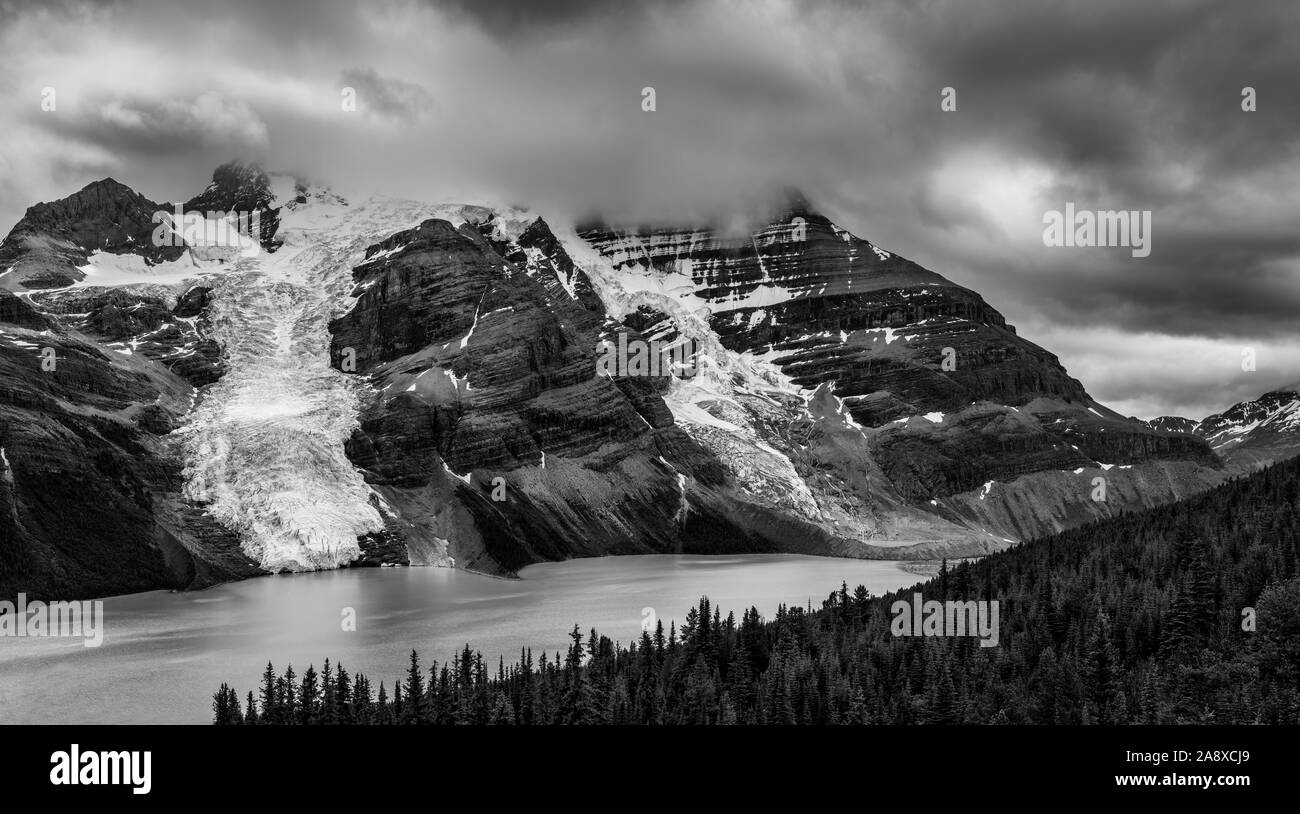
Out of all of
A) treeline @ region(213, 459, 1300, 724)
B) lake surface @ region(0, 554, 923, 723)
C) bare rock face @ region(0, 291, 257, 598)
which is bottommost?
lake surface @ region(0, 554, 923, 723)

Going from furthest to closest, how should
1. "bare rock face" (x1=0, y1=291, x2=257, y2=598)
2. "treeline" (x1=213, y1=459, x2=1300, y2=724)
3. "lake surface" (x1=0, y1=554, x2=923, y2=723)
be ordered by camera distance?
"bare rock face" (x1=0, y1=291, x2=257, y2=598), "lake surface" (x1=0, y1=554, x2=923, y2=723), "treeline" (x1=213, y1=459, x2=1300, y2=724)

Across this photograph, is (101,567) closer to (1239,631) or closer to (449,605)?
(449,605)

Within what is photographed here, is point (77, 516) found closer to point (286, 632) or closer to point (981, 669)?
point (286, 632)

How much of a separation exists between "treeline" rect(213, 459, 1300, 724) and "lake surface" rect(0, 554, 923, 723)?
35.1ft

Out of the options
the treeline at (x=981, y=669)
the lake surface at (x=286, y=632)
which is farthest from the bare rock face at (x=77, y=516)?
the treeline at (x=981, y=669)

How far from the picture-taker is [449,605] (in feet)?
548

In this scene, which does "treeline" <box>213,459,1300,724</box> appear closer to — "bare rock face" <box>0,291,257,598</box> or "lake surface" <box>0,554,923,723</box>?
"lake surface" <box>0,554,923,723</box>

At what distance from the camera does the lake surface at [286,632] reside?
102188mm

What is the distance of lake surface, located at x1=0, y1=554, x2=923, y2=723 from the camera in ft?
335

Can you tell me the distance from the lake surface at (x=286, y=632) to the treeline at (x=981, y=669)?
1070 cm

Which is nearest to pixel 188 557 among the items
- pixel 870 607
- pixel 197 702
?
pixel 197 702

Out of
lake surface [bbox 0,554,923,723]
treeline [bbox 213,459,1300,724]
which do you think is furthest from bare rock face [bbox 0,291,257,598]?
treeline [bbox 213,459,1300,724]

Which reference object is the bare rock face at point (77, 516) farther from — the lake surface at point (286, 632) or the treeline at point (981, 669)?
the treeline at point (981, 669)
